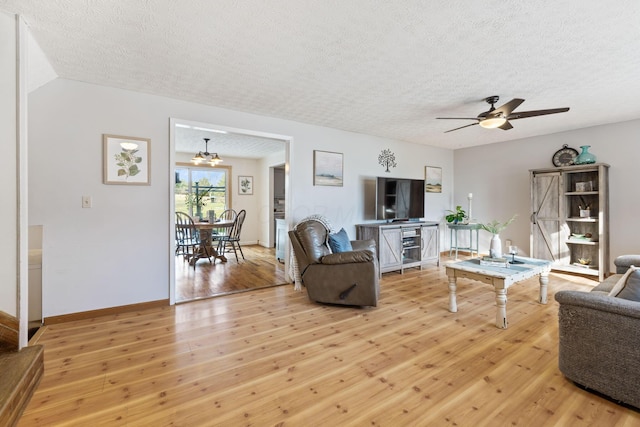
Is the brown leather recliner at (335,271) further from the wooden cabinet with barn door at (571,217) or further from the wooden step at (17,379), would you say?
the wooden cabinet with barn door at (571,217)

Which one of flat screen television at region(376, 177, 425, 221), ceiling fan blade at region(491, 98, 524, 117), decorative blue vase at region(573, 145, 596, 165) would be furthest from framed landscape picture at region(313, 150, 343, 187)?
decorative blue vase at region(573, 145, 596, 165)

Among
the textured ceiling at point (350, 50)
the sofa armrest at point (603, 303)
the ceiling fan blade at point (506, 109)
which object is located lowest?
the sofa armrest at point (603, 303)

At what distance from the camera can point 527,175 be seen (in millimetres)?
5398

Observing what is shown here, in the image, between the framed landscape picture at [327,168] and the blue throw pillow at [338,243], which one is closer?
the blue throw pillow at [338,243]

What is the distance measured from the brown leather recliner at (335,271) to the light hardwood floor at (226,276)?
1018 mm

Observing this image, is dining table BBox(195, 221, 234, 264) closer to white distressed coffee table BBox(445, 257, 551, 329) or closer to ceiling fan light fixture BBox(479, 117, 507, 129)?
white distressed coffee table BBox(445, 257, 551, 329)

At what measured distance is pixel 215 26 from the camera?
2.02 meters

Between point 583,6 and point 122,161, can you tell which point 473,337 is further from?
point 122,161

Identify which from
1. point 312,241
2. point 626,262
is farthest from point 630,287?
point 312,241

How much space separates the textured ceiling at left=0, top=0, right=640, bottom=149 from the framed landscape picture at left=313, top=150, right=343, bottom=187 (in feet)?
3.15

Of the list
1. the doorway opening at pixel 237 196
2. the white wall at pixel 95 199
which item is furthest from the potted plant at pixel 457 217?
the white wall at pixel 95 199

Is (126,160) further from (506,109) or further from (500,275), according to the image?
(506,109)

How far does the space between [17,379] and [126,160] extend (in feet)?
7.32

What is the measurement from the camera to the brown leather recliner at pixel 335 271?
10.2 feet
